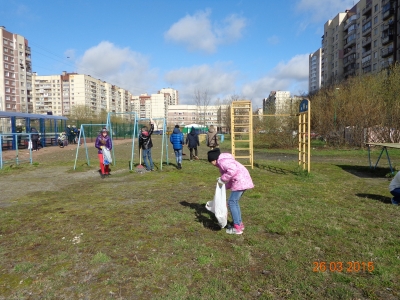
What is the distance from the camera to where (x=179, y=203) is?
619 cm

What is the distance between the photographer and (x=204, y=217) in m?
5.19

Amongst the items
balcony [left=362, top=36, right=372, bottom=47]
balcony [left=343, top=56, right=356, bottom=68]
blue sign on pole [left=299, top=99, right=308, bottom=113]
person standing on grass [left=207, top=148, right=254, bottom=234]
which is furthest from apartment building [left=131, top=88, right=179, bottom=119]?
person standing on grass [left=207, top=148, right=254, bottom=234]

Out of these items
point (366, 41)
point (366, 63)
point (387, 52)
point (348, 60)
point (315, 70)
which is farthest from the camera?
point (315, 70)

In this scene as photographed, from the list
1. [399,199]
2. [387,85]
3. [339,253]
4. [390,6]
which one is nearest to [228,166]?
[339,253]

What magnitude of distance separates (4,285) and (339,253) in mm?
3857

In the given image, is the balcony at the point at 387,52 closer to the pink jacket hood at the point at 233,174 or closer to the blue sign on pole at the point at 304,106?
the blue sign on pole at the point at 304,106

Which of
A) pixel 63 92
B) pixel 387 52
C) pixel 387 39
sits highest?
pixel 387 39

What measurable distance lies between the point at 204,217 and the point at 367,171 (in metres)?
8.06

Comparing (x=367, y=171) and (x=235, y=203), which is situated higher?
(x=235, y=203)

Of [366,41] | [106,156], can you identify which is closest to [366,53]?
[366,41]

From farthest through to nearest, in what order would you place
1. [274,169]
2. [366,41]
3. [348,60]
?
[348,60]
[366,41]
[274,169]

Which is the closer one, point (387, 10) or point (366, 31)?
point (387, 10)

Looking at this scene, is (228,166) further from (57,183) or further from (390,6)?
(390,6)

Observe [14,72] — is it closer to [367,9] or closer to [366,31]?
[366,31]
